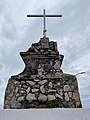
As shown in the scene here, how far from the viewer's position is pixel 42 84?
18.4ft

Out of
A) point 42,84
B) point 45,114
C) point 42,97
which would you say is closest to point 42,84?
point 42,84

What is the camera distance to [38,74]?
5.78 m

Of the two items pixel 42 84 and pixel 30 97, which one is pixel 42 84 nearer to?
pixel 42 84

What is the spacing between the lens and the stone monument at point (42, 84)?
17.9 feet

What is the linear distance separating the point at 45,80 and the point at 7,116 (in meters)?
2.36

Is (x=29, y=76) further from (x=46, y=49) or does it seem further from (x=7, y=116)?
(x=7, y=116)

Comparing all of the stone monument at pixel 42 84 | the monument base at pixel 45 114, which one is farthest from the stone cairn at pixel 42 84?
the monument base at pixel 45 114

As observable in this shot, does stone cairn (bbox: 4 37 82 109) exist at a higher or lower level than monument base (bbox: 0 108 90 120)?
higher

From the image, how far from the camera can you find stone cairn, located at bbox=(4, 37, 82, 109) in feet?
17.9

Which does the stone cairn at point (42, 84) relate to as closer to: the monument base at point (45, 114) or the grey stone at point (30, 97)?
the grey stone at point (30, 97)

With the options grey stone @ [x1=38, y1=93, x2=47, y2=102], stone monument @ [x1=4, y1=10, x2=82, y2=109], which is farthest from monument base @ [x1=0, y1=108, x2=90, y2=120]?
grey stone @ [x1=38, y1=93, x2=47, y2=102]

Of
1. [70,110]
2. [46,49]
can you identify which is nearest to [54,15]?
[46,49]

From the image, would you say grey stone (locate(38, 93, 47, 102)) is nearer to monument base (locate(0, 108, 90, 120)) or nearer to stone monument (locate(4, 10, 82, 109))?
stone monument (locate(4, 10, 82, 109))

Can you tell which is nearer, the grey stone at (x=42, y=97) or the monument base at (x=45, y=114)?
the monument base at (x=45, y=114)
